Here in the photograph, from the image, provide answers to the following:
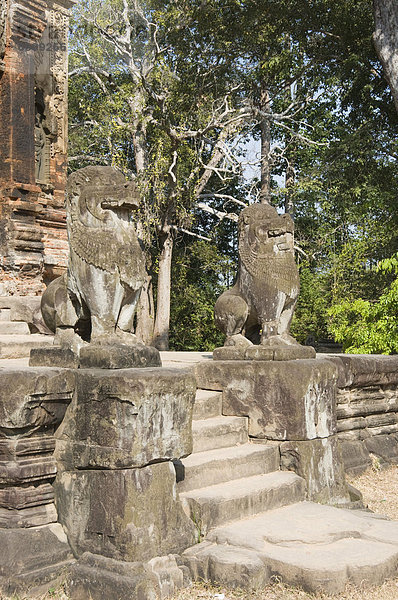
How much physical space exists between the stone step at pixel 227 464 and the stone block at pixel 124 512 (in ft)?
1.61

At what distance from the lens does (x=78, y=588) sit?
3.55 m

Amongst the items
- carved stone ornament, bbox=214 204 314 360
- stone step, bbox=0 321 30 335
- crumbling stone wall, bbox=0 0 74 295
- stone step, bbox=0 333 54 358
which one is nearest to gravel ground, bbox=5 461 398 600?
carved stone ornament, bbox=214 204 314 360

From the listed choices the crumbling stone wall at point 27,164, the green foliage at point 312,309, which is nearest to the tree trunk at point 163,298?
the green foliage at point 312,309

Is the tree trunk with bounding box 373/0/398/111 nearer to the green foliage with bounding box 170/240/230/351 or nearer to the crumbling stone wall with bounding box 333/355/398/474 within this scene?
the crumbling stone wall with bounding box 333/355/398/474

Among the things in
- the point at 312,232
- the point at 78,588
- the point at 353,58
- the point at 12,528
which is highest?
the point at 353,58

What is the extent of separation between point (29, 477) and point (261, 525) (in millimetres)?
1440

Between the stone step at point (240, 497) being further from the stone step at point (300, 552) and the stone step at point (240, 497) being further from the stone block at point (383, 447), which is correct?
the stone block at point (383, 447)

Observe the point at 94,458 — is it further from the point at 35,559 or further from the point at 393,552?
the point at 393,552

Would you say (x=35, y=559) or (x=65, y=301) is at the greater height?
(x=65, y=301)

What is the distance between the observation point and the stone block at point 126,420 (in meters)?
3.68

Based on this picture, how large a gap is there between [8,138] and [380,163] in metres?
8.58

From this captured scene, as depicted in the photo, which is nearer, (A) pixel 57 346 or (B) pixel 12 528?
(B) pixel 12 528

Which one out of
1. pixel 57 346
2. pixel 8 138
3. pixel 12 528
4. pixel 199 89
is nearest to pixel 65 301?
pixel 57 346

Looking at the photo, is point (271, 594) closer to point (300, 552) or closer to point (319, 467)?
point (300, 552)
